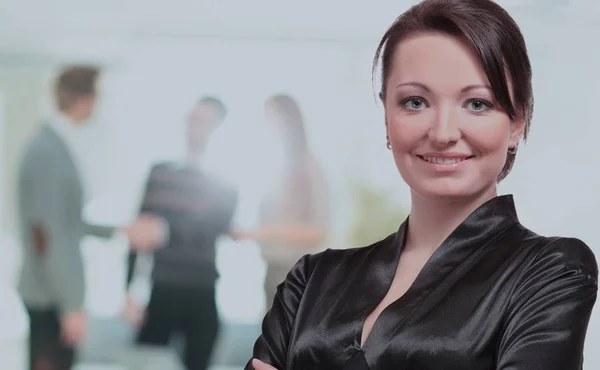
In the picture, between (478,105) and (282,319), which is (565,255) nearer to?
(478,105)

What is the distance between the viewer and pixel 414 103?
1401 mm

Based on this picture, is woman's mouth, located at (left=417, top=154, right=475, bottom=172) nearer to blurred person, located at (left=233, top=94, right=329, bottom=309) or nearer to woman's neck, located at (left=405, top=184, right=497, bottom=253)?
woman's neck, located at (left=405, top=184, right=497, bottom=253)

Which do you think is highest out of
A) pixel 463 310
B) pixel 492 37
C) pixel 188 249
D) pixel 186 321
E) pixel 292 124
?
pixel 492 37

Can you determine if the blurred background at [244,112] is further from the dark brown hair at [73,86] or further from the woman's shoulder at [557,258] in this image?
the woman's shoulder at [557,258]

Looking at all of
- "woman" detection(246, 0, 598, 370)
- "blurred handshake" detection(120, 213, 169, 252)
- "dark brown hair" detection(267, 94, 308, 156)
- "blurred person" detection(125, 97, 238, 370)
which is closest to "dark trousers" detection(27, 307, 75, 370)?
"blurred person" detection(125, 97, 238, 370)

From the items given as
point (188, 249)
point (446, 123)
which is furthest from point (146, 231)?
point (446, 123)

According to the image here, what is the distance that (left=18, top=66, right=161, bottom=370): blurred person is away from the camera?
4457 millimetres

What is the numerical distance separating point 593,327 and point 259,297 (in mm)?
1522

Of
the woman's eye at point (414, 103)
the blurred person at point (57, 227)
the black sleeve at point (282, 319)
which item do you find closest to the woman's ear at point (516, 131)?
the woman's eye at point (414, 103)

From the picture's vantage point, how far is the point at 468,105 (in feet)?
4.49

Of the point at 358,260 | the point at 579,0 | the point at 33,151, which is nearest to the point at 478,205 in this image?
the point at 358,260

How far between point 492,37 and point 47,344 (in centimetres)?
387

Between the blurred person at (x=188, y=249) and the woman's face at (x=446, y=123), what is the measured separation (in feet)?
11.3

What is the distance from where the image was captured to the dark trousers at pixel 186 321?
4.84 meters
